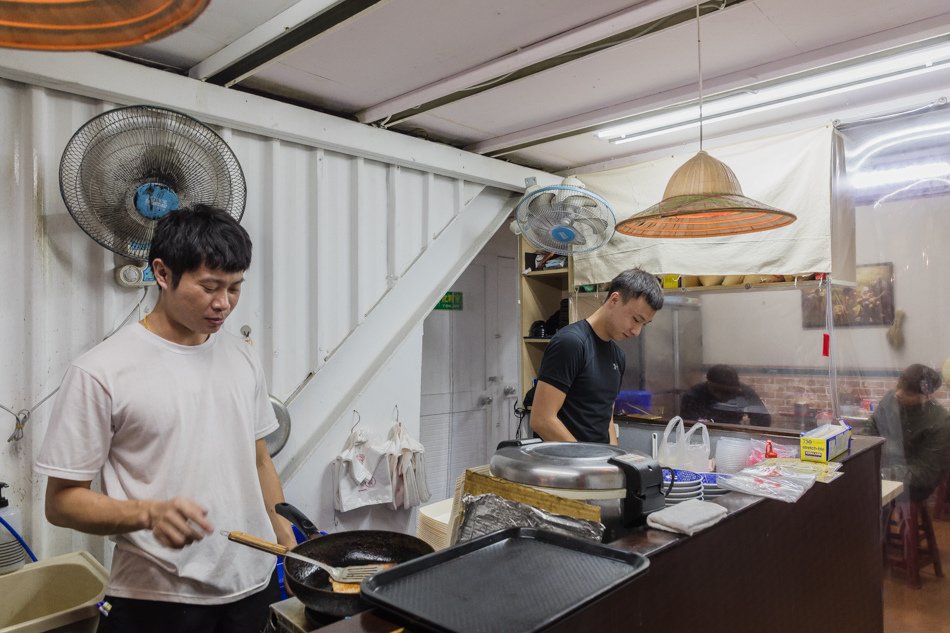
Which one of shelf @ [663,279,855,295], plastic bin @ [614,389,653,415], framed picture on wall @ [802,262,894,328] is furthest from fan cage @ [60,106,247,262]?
framed picture on wall @ [802,262,894,328]

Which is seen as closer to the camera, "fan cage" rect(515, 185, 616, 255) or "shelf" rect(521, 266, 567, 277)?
"fan cage" rect(515, 185, 616, 255)

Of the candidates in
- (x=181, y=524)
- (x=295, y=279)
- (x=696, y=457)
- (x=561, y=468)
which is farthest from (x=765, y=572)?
(x=295, y=279)

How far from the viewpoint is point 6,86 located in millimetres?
2139

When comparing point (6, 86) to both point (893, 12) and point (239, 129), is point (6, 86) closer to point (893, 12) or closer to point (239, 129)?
point (239, 129)

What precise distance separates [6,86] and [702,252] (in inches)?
130

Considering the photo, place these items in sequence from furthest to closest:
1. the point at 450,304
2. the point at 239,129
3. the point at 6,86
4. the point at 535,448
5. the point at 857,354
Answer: the point at 450,304 → the point at 857,354 → the point at 239,129 → the point at 6,86 → the point at 535,448

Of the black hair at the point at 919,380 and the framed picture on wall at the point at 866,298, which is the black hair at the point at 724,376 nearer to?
the framed picture on wall at the point at 866,298

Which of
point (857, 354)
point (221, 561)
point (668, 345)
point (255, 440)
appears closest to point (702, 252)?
point (668, 345)

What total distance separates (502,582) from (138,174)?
2039mm

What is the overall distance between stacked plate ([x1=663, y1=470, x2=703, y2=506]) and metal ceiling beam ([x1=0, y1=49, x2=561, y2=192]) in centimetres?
222

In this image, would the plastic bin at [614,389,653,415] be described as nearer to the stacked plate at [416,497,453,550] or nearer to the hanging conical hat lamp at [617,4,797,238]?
the stacked plate at [416,497,453,550]

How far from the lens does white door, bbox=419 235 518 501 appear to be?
4.54 m

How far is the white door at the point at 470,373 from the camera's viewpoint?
14.9 ft

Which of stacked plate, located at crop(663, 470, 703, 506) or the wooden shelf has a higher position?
the wooden shelf
